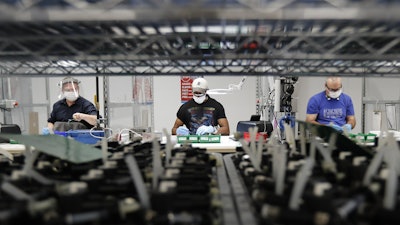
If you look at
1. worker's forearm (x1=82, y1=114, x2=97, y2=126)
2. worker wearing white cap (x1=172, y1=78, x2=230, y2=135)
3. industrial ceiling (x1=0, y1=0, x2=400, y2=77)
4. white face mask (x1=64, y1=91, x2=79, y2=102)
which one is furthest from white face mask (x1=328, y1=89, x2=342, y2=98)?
white face mask (x1=64, y1=91, x2=79, y2=102)

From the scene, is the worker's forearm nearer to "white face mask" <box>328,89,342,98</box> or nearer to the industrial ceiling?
the industrial ceiling

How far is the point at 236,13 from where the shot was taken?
712 mm

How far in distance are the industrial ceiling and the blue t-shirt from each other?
1.57 m

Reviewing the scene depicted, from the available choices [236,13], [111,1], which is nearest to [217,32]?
[236,13]

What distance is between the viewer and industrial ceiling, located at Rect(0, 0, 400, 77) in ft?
2.31

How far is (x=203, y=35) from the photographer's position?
96cm

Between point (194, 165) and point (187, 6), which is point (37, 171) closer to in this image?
point (194, 165)

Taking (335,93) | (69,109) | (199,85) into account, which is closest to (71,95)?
(69,109)

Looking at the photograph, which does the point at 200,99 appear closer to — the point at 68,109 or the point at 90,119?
the point at 90,119

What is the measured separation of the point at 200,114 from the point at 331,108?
1342 millimetres

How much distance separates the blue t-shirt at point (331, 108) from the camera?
285 cm

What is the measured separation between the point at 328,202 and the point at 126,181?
47 cm

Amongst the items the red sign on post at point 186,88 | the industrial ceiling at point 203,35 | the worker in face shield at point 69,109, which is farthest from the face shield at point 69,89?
the red sign on post at point 186,88

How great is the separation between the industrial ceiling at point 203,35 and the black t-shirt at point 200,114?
5.61 feet
